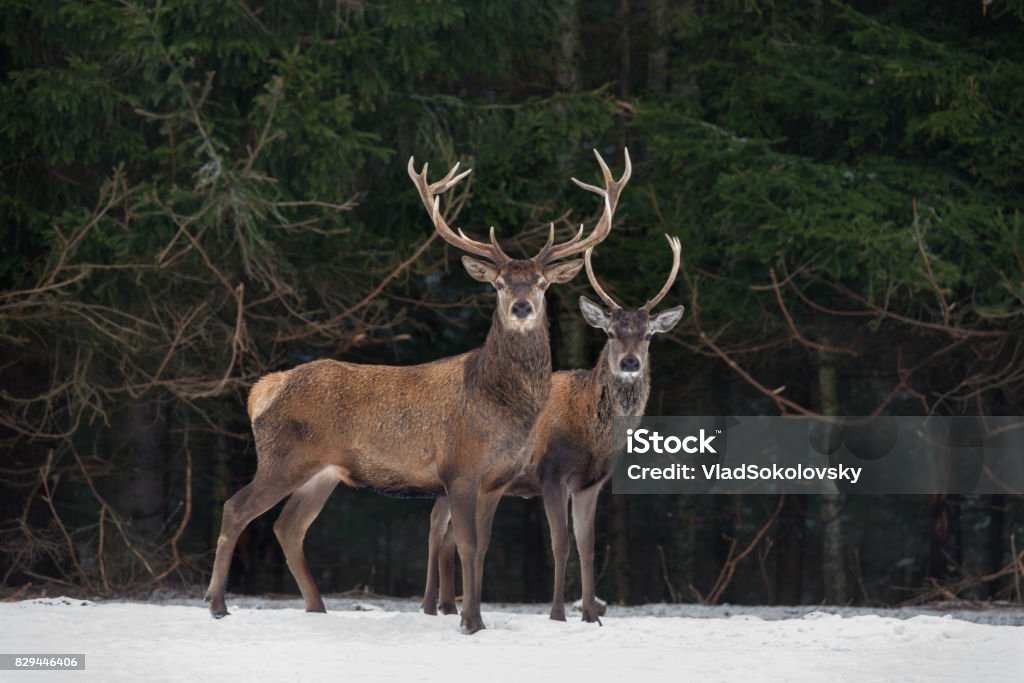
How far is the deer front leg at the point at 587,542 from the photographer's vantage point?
1034 cm

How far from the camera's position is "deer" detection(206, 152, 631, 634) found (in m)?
9.73

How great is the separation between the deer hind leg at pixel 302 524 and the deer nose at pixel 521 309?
5.87 ft

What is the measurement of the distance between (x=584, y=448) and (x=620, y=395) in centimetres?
45

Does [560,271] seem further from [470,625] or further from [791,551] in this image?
[791,551]

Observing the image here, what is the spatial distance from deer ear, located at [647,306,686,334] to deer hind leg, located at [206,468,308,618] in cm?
260

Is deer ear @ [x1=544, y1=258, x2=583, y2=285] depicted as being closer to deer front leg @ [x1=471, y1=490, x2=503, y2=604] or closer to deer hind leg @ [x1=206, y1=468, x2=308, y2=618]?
deer front leg @ [x1=471, y1=490, x2=503, y2=604]

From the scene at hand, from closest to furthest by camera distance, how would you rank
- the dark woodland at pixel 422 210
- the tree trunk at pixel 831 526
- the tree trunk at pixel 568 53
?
the dark woodland at pixel 422 210 → the tree trunk at pixel 568 53 → the tree trunk at pixel 831 526

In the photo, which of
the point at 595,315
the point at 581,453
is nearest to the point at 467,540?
the point at 581,453

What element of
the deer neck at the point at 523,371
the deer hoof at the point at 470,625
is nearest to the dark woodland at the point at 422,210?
the deer neck at the point at 523,371

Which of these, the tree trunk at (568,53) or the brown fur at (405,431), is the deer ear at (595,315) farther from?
the tree trunk at (568,53)

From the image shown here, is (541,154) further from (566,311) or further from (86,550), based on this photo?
(86,550)

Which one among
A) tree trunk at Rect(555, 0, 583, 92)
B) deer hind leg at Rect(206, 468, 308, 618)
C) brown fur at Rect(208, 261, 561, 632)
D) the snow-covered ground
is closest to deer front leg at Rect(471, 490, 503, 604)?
brown fur at Rect(208, 261, 561, 632)

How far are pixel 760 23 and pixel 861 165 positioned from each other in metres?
2.83

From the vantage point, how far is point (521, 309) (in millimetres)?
9508
